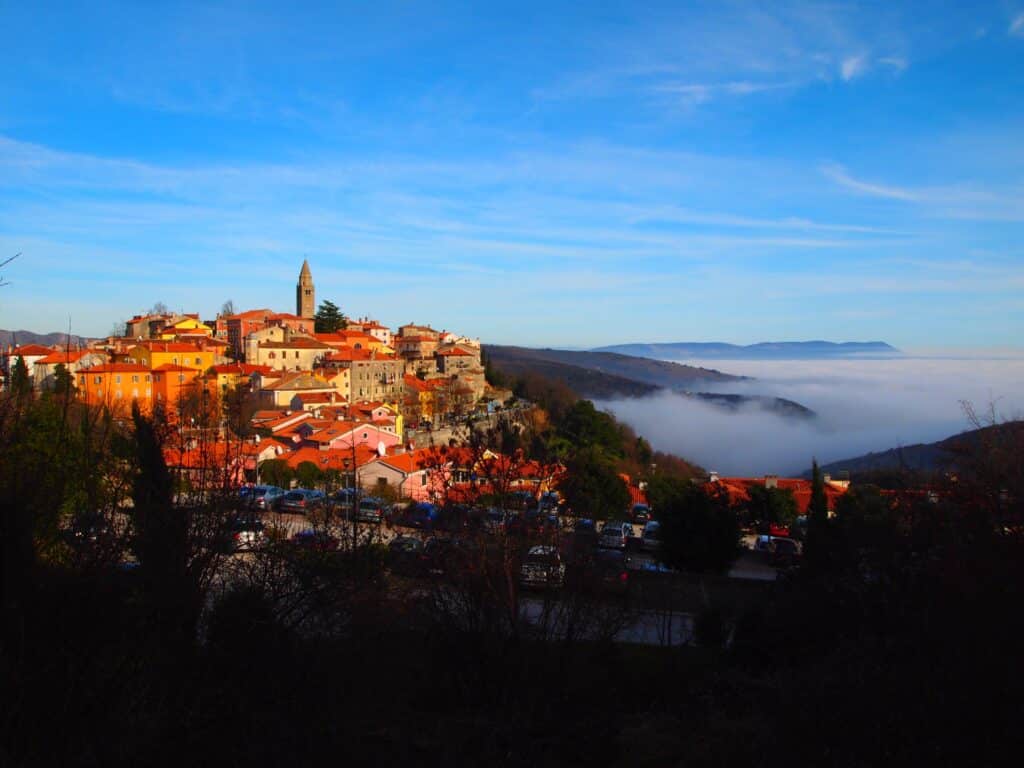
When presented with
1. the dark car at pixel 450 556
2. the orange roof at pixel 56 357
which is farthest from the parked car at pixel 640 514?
the orange roof at pixel 56 357

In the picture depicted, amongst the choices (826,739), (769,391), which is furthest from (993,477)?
(769,391)

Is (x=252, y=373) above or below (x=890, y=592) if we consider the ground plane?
above

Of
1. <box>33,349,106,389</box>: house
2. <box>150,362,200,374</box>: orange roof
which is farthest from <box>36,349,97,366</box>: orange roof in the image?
<box>150,362,200,374</box>: orange roof

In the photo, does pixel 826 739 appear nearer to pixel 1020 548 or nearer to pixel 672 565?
pixel 1020 548

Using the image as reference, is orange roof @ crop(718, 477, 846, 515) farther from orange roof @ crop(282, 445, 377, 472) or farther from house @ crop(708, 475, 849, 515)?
orange roof @ crop(282, 445, 377, 472)

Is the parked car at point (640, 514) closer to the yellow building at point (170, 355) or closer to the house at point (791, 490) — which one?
the house at point (791, 490)

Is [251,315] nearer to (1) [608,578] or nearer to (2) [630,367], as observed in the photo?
(1) [608,578]

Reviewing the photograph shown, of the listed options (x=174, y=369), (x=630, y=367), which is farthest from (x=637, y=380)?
(x=174, y=369)
